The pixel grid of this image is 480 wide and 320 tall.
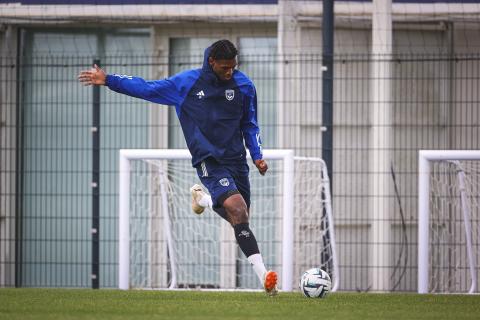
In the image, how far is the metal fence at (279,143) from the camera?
13.7 meters

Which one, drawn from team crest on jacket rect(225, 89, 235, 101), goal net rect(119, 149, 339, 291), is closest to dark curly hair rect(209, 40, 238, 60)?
team crest on jacket rect(225, 89, 235, 101)

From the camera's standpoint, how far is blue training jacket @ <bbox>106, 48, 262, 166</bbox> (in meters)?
9.48

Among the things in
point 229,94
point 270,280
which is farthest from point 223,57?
point 270,280

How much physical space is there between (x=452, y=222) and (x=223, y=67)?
4.76 metres

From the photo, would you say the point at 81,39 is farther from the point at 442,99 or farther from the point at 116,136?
the point at 442,99

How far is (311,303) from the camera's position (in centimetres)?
907

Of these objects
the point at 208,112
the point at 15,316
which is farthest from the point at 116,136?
the point at 15,316

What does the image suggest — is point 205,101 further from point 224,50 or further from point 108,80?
point 108,80

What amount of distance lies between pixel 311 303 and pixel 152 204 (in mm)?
4801

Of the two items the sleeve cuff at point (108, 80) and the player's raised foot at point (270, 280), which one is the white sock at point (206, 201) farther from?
the sleeve cuff at point (108, 80)

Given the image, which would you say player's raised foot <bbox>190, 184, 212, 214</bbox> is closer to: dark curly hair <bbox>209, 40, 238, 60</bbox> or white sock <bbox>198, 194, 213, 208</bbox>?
white sock <bbox>198, 194, 213, 208</bbox>

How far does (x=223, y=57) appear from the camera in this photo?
9305 mm

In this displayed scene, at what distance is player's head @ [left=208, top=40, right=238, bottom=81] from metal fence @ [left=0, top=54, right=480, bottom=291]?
3985 mm

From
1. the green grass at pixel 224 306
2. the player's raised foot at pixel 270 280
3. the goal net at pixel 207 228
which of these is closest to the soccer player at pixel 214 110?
the player's raised foot at pixel 270 280
